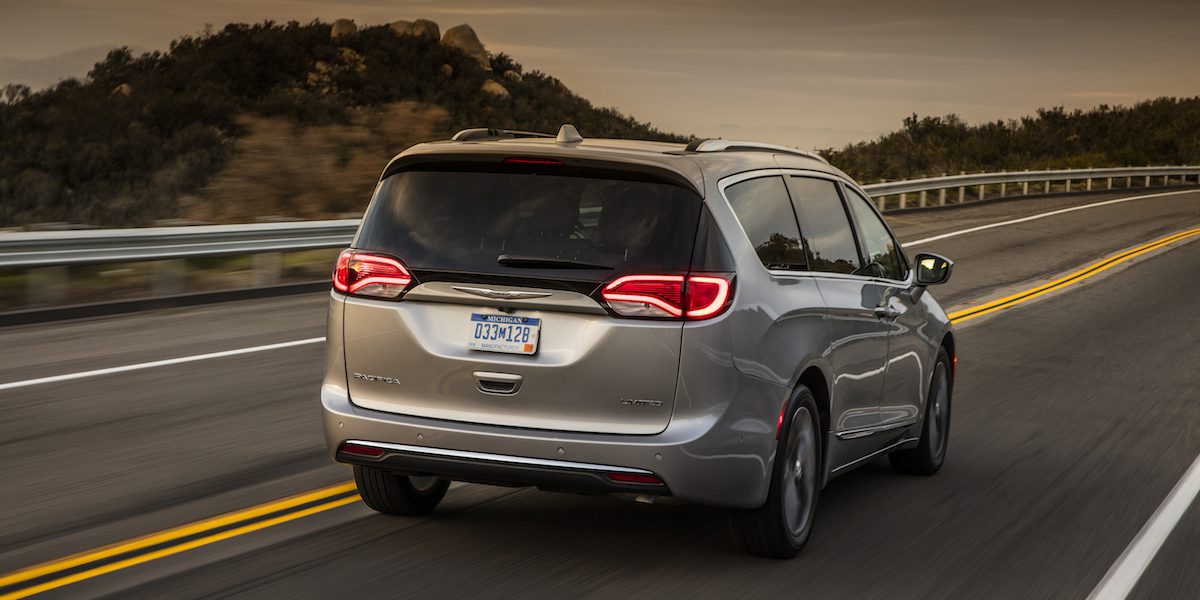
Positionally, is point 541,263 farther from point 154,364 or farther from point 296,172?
point 296,172

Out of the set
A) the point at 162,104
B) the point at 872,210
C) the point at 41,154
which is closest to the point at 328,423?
the point at 872,210

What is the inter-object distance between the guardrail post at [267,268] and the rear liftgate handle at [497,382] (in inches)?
496

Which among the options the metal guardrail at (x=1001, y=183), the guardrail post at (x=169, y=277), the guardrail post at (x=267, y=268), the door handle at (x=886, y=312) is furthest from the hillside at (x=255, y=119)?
the door handle at (x=886, y=312)

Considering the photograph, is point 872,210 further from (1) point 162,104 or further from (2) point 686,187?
(1) point 162,104

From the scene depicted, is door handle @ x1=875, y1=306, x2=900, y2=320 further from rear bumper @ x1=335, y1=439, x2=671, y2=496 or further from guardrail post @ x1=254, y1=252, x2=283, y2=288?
guardrail post @ x1=254, y1=252, x2=283, y2=288

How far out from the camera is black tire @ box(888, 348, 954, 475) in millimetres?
8406

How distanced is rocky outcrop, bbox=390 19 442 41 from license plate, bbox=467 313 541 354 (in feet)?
261

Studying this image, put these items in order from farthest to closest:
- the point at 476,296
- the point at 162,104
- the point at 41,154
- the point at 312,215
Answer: the point at 162,104 < the point at 41,154 < the point at 312,215 < the point at 476,296

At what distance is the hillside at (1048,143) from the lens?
77062 millimetres

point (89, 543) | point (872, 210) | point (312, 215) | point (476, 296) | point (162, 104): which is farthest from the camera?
point (162, 104)

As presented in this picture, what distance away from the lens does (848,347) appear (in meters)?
6.86

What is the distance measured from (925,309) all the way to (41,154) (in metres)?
41.4

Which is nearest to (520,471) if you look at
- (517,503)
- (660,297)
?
(660,297)

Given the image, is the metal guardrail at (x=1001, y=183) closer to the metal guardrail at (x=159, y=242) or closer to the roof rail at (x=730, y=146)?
the metal guardrail at (x=159, y=242)
